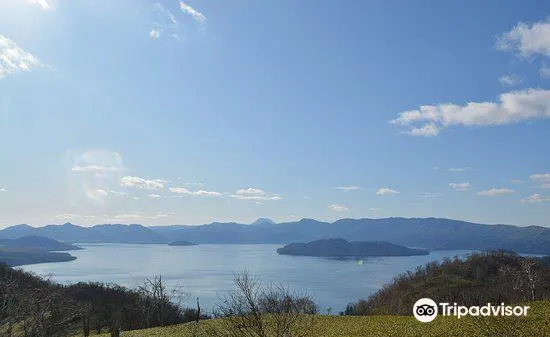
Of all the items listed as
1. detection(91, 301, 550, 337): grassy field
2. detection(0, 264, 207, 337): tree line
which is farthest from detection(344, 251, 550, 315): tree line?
detection(91, 301, 550, 337): grassy field

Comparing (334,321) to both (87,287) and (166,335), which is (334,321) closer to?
(166,335)

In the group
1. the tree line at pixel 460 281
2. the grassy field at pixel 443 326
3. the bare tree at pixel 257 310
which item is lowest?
the tree line at pixel 460 281

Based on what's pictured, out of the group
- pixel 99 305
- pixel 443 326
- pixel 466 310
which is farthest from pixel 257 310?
pixel 99 305

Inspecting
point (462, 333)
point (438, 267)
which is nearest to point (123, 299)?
point (462, 333)

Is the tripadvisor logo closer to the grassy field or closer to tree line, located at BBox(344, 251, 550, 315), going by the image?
the grassy field

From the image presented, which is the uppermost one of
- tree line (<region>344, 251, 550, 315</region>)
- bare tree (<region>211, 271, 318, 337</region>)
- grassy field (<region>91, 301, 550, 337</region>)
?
bare tree (<region>211, 271, 318, 337</region>)

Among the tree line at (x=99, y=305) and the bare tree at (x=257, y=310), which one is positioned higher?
the bare tree at (x=257, y=310)

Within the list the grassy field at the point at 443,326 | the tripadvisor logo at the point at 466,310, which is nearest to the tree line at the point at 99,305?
the grassy field at the point at 443,326

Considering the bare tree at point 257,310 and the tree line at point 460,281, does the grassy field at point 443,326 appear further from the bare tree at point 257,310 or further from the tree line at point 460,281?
the tree line at point 460,281

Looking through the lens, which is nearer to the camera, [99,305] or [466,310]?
[466,310]

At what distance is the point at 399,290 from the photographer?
162 metres

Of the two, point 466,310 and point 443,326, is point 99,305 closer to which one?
point 466,310

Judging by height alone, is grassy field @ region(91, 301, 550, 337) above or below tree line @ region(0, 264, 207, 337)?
above

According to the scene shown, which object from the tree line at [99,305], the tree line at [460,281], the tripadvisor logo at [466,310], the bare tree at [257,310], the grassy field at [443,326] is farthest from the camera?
the tree line at [460,281]
